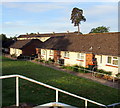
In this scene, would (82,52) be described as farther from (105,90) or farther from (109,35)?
(105,90)

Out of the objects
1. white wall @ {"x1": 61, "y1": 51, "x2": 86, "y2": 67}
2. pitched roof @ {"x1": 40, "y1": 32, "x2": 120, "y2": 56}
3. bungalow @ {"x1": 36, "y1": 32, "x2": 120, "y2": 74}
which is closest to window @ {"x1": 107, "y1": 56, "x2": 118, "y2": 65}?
bungalow @ {"x1": 36, "y1": 32, "x2": 120, "y2": 74}

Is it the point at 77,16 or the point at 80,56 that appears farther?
the point at 77,16

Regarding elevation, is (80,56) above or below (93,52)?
below

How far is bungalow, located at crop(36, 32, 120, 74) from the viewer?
17547mm

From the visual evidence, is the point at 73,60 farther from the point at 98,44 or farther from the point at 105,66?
the point at 105,66

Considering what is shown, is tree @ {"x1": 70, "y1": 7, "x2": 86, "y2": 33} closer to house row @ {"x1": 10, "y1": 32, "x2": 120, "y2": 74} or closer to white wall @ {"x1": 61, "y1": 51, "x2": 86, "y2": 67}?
house row @ {"x1": 10, "y1": 32, "x2": 120, "y2": 74}

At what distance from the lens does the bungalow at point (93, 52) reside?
17.5 m

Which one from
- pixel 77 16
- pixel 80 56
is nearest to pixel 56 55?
pixel 80 56

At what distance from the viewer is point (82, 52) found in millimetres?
20922

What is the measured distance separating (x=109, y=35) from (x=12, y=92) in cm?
1580

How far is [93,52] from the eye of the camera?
19453 mm

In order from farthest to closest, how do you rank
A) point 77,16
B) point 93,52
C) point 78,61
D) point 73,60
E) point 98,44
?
1. point 77,16
2. point 73,60
3. point 78,61
4. point 98,44
5. point 93,52

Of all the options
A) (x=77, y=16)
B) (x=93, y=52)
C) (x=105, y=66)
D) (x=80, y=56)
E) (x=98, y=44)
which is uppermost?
(x=77, y=16)

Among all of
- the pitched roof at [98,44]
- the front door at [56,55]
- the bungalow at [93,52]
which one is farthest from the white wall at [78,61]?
the front door at [56,55]
